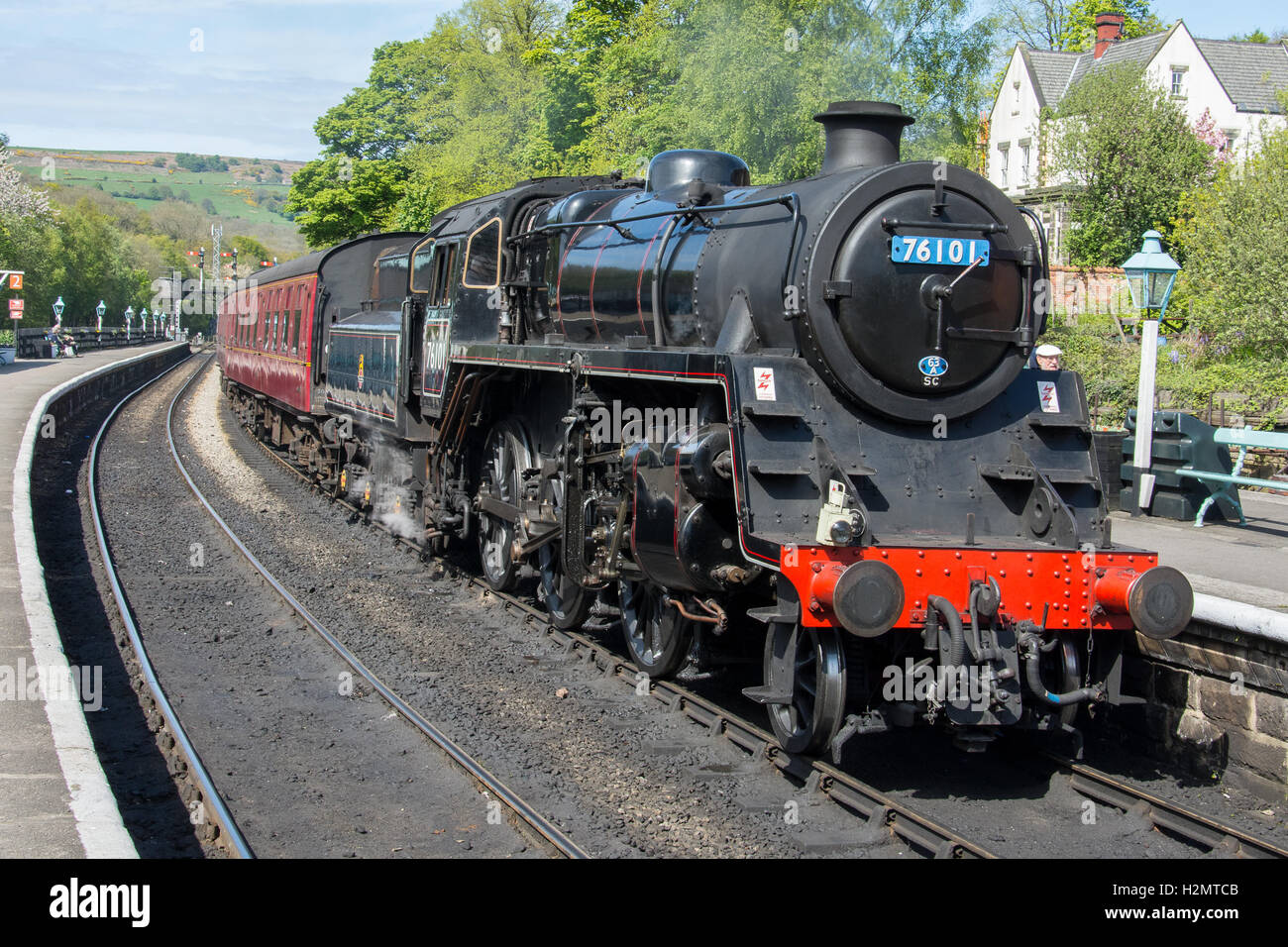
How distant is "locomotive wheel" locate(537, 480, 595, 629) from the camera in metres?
9.31

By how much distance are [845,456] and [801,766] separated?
5.68 ft

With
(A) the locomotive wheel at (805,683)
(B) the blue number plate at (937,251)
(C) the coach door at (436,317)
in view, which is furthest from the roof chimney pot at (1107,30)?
(A) the locomotive wheel at (805,683)

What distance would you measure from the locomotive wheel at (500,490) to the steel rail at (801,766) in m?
0.96

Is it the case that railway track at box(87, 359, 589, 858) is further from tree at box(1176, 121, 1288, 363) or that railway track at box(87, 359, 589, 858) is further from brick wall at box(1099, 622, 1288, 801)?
tree at box(1176, 121, 1288, 363)

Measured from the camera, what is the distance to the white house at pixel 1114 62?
40.8 metres

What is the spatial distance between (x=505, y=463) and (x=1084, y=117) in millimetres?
32190

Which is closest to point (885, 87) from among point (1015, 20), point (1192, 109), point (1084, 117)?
point (1084, 117)

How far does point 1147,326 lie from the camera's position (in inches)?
469

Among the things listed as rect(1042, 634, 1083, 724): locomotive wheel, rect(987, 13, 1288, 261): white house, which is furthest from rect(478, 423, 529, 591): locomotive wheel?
rect(987, 13, 1288, 261): white house

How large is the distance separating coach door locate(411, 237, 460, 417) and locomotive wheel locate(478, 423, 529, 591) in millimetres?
771

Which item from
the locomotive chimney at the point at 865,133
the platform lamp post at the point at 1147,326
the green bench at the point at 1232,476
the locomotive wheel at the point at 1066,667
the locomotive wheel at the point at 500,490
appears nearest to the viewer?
the locomotive wheel at the point at 1066,667

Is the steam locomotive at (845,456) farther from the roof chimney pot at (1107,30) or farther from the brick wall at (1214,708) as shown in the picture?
the roof chimney pot at (1107,30)

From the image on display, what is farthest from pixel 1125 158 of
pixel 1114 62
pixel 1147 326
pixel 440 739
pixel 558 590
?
pixel 440 739

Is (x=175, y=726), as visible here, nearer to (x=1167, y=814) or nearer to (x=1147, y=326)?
(x=1167, y=814)
